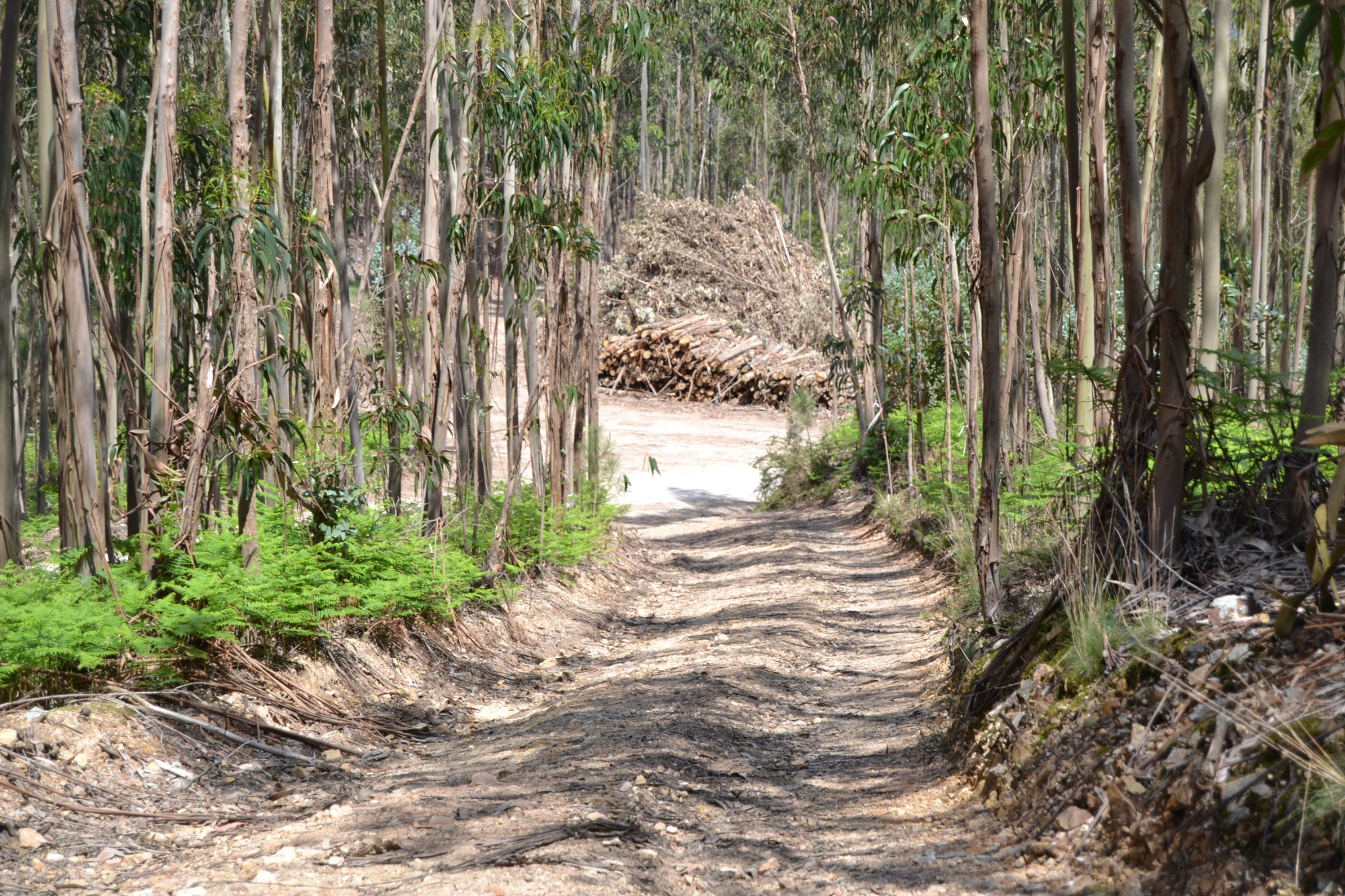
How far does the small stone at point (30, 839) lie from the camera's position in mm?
3412

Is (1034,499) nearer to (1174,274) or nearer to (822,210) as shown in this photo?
(1174,274)

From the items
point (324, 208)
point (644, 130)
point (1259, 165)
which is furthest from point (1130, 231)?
point (644, 130)

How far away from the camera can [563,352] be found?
9.45m

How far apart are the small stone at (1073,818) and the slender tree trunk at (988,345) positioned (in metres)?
2.25

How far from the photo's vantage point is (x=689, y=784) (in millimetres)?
4305

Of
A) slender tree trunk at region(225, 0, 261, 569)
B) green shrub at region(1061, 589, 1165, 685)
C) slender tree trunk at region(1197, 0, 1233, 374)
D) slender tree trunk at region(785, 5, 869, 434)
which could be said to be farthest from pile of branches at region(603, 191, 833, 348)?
green shrub at region(1061, 589, 1165, 685)

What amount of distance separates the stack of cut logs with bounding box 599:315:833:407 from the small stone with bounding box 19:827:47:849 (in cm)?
2284

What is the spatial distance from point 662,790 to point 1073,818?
1.54 metres

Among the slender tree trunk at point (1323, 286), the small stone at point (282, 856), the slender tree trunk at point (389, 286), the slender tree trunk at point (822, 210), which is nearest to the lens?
the small stone at point (282, 856)

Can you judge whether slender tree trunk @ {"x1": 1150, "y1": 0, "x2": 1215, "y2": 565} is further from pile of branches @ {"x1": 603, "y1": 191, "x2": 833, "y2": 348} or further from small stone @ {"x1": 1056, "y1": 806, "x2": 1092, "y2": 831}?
pile of branches @ {"x1": 603, "y1": 191, "x2": 833, "y2": 348}

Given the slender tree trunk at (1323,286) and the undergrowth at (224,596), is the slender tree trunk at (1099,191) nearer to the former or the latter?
the slender tree trunk at (1323,286)

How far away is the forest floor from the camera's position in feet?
10.7

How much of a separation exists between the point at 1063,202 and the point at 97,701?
13603mm

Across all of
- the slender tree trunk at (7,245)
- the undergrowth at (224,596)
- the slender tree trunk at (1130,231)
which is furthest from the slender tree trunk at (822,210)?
the slender tree trunk at (7,245)
